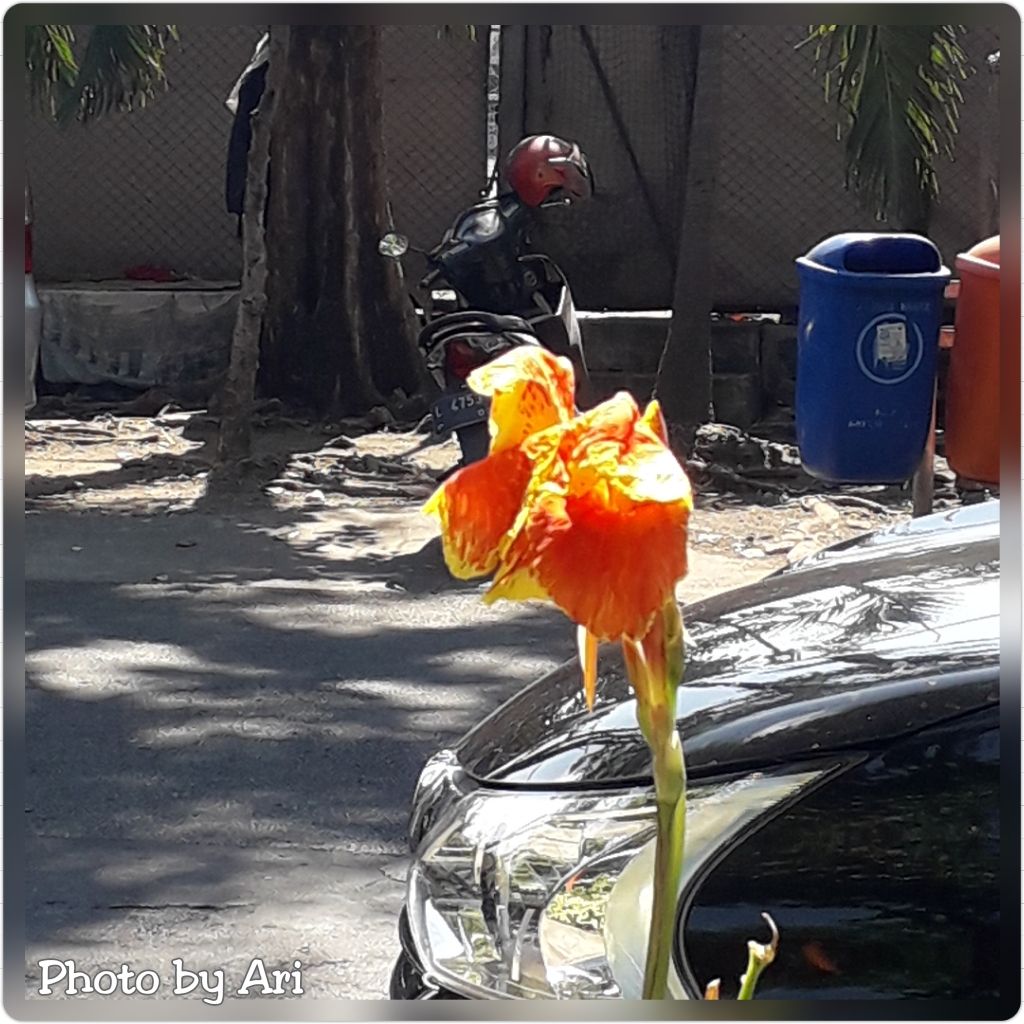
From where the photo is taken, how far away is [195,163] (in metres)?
12.9

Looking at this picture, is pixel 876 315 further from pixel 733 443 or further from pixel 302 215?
pixel 302 215

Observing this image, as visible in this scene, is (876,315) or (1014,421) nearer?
(1014,421)

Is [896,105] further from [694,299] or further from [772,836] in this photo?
[772,836]

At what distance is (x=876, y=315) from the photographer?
4.39 meters

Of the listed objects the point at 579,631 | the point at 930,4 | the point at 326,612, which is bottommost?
the point at 326,612

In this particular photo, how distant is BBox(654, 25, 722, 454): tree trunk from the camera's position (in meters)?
9.74

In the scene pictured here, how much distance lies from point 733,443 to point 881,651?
7.09m

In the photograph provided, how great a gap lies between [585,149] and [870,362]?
26.6ft

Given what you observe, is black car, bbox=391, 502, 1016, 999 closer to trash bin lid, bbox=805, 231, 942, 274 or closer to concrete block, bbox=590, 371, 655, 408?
trash bin lid, bbox=805, 231, 942, 274

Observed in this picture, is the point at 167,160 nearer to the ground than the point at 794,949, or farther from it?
farther from it

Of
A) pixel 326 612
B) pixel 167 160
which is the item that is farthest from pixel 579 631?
pixel 167 160

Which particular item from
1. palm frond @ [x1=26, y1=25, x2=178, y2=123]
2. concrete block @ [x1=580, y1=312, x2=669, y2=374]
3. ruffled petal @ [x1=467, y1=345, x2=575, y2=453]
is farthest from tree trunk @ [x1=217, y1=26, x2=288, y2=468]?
ruffled petal @ [x1=467, y1=345, x2=575, y2=453]

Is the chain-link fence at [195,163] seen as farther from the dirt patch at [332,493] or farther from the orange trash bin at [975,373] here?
the orange trash bin at [975,373]

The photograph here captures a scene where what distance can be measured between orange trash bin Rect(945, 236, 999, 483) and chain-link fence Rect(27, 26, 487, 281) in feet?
28.8
